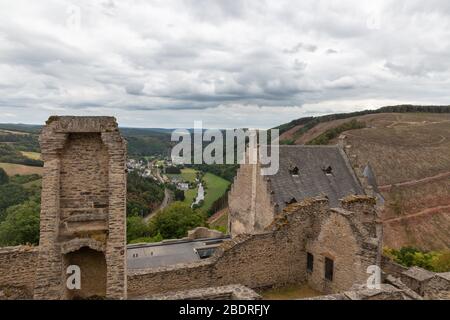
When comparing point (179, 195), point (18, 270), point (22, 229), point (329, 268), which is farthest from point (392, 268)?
point (179, 195)

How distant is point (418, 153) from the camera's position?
6738 centimetres

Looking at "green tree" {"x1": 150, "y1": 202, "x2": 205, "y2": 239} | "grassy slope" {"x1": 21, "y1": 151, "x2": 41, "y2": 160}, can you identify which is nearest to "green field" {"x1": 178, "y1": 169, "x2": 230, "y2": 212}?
"green tree" {"x1": 150, "y1": 202, "x2": 205, "y2": 239}

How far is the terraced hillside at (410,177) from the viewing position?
145 feet

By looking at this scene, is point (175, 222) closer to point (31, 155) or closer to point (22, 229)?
point (22, 229)

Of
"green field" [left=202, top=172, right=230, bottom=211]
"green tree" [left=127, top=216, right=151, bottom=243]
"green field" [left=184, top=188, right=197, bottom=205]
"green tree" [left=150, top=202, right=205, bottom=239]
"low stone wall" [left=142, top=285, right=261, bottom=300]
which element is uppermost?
"low stone wall" [left=142, top=285, right=261, bottom=300]

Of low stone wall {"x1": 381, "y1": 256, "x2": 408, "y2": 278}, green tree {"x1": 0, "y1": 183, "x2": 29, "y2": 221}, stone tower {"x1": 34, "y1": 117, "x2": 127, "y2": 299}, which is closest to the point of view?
stone tower {"x1": 34, "y1": 117, "x2": 127, "y2": 299}

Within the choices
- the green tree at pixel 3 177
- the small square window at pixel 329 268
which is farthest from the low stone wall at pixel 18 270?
the green tree at pixel 3 177

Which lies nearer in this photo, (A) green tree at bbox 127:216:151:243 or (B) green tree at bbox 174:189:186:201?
(A) green tree at bbox 127:216:151:243

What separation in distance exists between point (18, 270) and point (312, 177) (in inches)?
843

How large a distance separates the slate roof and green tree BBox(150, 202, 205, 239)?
15.2 metres

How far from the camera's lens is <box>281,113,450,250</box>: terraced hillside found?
44.2 metres

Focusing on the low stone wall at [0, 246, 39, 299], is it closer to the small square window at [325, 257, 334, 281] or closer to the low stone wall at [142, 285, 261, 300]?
the low stone wall at [142, 285, 261, 300]

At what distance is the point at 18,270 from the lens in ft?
41.8
